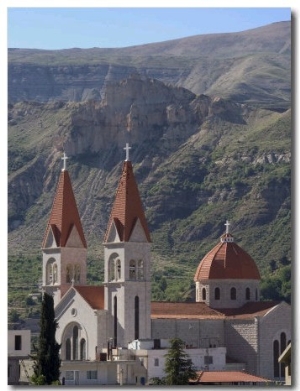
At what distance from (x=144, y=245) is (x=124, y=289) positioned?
2796 mm

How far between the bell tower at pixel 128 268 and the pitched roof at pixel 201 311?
2.63 metres

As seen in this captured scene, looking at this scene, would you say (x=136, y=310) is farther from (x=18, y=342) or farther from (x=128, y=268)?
(x=18, y=342)

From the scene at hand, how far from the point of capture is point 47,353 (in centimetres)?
6994

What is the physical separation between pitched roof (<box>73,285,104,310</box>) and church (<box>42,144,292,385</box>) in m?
0.06

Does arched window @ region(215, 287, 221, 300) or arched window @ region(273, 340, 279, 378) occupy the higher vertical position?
arched window @ region(215, 287, 221, 300)

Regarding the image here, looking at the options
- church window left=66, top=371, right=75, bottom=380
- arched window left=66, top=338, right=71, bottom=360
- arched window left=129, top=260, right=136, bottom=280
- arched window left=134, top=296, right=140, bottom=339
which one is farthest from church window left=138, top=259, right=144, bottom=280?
church window left=66, top=371, right=75, bottom=380

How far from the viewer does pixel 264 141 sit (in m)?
191

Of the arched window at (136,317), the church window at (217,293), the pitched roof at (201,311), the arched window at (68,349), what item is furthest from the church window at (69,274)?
the church window at (217,293)

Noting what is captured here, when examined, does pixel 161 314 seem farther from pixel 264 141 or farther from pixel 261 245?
pixel 264 141

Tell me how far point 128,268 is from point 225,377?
440 inches

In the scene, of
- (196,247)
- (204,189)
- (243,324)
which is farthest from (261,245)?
(243,324)

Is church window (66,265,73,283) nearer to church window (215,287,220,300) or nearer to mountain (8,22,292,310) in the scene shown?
church window (215,287,220,300)

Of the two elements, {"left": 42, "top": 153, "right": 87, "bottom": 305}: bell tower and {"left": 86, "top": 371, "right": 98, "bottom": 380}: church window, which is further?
{"left": 42, "top": 153, "right": 87, "bottom": 305}: bell tower

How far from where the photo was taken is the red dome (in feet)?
315
